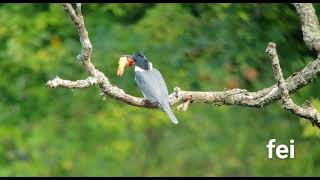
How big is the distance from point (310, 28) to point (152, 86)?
0.78 meters

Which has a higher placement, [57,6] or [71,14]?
[57,6]

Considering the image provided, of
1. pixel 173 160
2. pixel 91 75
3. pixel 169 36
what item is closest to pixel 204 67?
pixel 169 36

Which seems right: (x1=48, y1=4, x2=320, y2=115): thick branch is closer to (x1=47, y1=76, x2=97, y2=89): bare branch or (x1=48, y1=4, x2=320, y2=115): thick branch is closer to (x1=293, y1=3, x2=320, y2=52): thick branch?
(x1=47, y1=76, x2=97, y2=89): bare branch

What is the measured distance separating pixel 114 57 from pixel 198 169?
2.47m

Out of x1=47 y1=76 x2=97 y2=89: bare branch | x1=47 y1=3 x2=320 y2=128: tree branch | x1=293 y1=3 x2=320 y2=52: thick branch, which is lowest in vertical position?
x1=47 y1=76 x2=97 y2=89: bare branch

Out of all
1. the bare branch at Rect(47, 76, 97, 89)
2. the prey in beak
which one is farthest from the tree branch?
the prey in beak

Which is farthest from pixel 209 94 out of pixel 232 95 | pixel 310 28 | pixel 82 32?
pixel 82 32

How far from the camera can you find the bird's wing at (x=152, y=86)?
Answer: 3.82m

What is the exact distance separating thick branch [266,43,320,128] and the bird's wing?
56 cm

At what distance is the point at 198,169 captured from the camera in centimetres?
965

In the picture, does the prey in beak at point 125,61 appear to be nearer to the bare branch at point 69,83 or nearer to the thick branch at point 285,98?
the bare branch at point 69,83

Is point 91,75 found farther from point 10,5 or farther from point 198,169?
point 198,169

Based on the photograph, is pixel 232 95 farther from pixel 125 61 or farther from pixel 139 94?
pixel 139 94

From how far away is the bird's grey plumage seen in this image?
3781 mm
